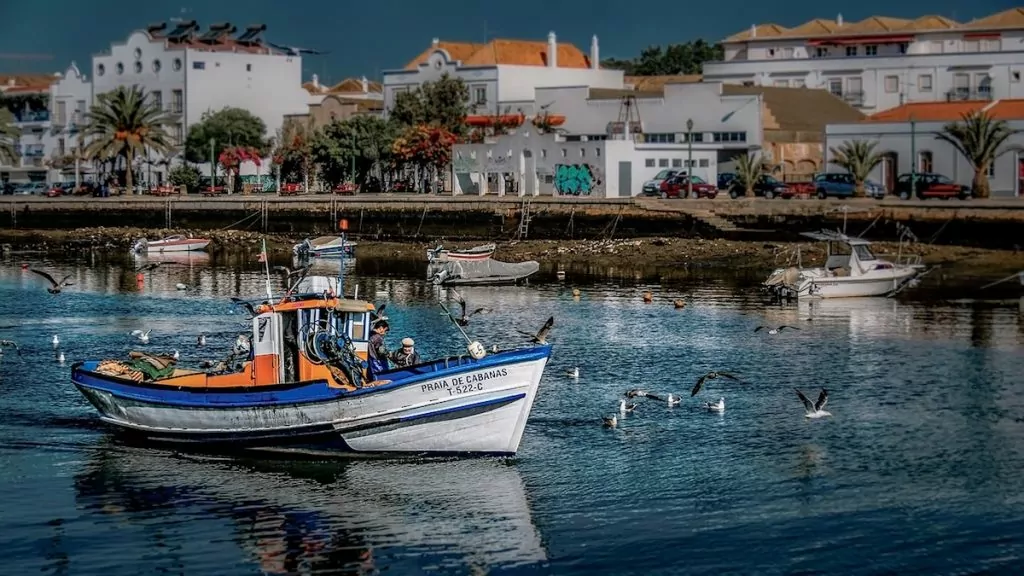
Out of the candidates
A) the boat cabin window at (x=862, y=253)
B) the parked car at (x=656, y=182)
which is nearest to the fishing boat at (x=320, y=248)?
the parked car at (x=656, y=182)

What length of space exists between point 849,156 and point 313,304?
6616 centimetres

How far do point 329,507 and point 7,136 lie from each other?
133 m

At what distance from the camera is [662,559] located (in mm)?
26031

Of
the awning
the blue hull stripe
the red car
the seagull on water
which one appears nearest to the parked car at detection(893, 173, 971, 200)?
the red car

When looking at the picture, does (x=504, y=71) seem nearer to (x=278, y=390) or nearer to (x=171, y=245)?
(x=171, y=245)

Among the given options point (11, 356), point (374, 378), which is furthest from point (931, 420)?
point (11, 356)

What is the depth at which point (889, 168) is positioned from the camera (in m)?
98.4

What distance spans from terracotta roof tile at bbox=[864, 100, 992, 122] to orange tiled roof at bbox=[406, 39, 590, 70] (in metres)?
36.7

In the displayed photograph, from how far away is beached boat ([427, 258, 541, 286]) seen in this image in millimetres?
70688

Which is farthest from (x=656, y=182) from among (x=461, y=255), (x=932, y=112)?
(x=461, y=255)

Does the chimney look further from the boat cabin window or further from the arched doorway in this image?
the boat cabin window

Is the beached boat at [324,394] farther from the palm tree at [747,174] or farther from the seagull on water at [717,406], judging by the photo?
the palm tree at [747,174]

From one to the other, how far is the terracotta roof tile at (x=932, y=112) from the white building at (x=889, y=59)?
769 inches

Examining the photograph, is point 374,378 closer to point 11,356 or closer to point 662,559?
point 662,559
